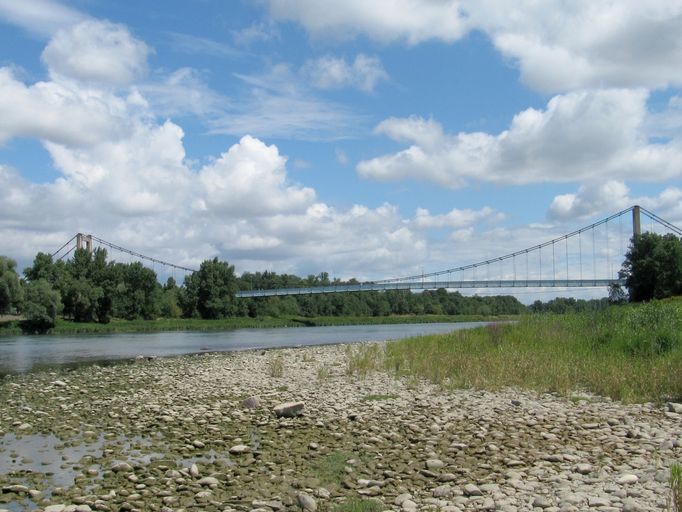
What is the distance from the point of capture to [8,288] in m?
59.7

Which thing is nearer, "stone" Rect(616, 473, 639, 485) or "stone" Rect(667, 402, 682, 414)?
"stone" Rect(616, 473, 639, 485)

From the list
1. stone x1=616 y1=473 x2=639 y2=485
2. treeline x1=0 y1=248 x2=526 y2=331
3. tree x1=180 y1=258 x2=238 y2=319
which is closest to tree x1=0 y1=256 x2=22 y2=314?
treeline x1=0 y1=248 x2=526 y2=331

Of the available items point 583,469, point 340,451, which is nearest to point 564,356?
point 340,451

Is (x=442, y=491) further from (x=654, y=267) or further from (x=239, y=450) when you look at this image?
(x=654, y=267)

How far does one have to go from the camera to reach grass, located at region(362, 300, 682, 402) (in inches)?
458

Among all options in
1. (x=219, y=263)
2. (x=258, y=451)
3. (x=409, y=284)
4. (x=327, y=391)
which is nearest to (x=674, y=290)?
(x=409, y=284)

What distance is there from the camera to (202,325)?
81.7 m

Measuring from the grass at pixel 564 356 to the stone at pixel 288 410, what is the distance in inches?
150

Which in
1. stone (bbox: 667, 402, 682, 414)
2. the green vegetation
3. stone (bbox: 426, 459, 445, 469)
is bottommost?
the green vegetation

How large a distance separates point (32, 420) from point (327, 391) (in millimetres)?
5857

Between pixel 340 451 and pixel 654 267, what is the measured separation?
56897mm

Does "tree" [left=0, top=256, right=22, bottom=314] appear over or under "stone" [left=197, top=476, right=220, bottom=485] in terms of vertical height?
over

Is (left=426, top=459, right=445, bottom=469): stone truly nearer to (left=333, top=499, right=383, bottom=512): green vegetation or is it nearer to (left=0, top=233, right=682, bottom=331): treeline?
(left=333, top=499, right=383, bottom=512): green vegetation

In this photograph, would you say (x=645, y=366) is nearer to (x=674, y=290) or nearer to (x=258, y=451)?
(x=258, y=451)
